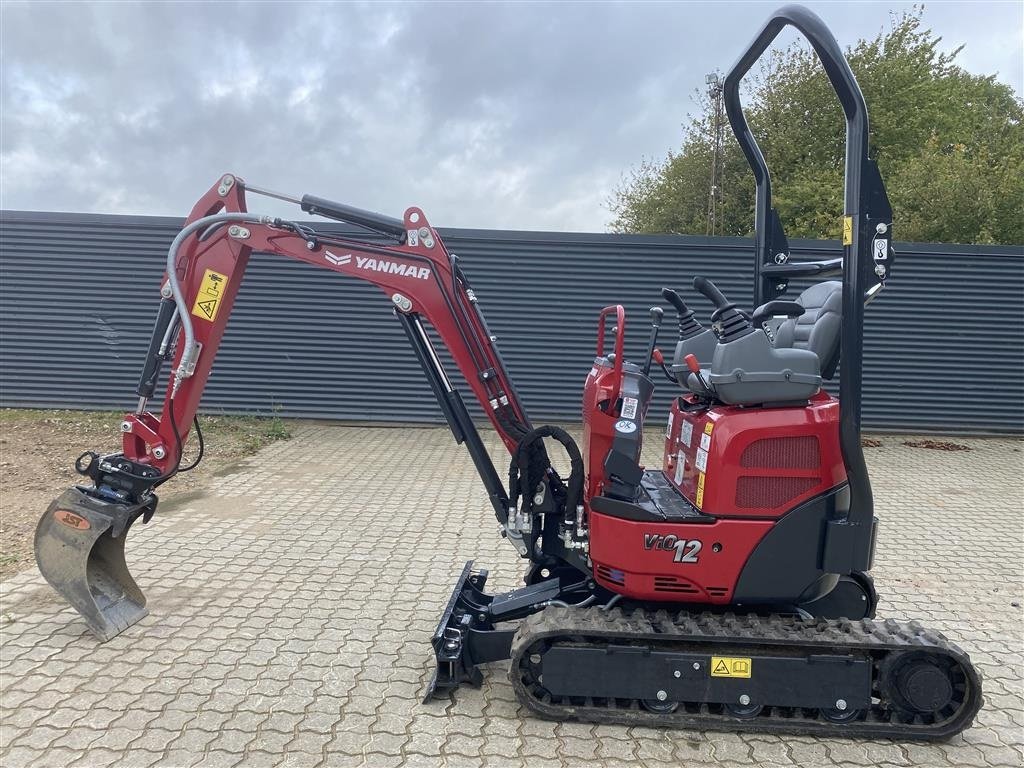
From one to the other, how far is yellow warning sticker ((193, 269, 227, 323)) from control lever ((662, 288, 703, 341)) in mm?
2357

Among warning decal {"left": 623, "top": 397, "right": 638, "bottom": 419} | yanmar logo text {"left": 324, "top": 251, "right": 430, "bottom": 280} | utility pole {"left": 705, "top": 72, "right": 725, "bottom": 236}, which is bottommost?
warning decal {"left": 623, "top": 397, "right": 638, "bottom": 419}

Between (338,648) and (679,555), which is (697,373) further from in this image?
(338,648)

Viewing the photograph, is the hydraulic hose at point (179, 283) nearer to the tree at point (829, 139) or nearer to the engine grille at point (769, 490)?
the engine grille at point (769, 490)

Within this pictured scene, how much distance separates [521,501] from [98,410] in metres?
8.91

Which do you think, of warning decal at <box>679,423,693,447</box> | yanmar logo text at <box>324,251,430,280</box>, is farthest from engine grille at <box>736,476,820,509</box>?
yanmar logo text at <box>324,251,430,280</box>

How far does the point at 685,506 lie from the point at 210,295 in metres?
2.72

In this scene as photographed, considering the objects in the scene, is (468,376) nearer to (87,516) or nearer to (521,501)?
(521,501)

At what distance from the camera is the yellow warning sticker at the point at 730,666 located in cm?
298

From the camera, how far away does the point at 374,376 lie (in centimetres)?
1007

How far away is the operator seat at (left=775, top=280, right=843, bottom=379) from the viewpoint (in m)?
3.25

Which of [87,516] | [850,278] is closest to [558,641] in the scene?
[850,278]

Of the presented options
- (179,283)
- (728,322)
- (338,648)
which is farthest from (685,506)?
(179,283)

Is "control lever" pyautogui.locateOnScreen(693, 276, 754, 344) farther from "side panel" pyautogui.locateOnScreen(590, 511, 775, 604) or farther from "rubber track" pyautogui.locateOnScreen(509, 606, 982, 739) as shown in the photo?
"rubber track" pyautogui.locateOnScreen(509, 606, 982, 739)

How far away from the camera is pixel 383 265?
3451 millimetres
